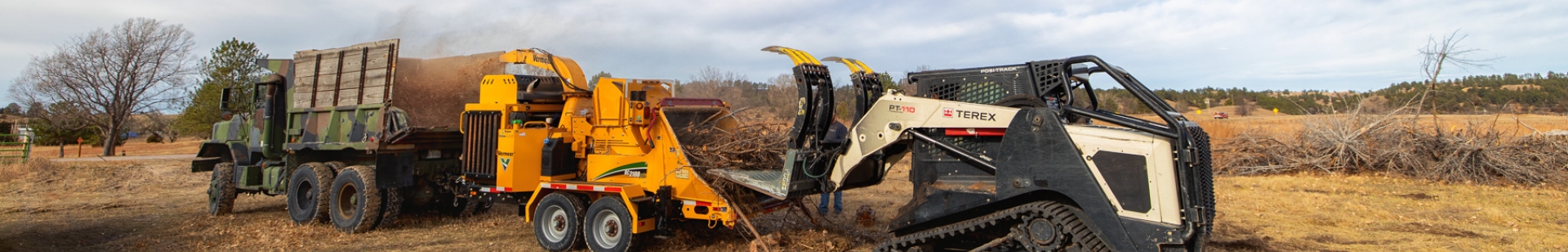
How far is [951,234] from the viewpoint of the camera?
218 inches

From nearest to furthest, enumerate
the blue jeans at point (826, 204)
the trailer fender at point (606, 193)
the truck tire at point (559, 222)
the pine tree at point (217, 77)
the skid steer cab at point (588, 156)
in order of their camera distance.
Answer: the trailer fender at point (606, 193)
the skid steer cab at point (588, 156)
the truck tire at point (559, 222)
the blue jeans at point (826, 204)
the pine tree at point (217, 77)

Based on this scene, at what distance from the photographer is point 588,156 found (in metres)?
8.38

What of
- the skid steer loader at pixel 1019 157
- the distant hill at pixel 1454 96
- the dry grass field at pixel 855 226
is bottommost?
the dry grass field at pixel 855 226

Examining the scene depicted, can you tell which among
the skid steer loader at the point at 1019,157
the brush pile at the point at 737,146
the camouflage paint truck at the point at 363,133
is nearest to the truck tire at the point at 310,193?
the camouflage paint truck at the point at 363,133

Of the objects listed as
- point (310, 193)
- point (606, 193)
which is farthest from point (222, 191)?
point (606, 193)

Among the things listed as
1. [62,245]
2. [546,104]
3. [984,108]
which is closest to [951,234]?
[984,108]

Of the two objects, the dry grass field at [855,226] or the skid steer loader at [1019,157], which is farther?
the dry grass field at [855,226]

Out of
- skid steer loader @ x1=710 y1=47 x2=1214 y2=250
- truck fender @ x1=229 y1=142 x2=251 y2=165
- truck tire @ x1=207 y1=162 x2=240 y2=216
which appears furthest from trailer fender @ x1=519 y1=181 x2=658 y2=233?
truck fender @ x1=229 y1=142 x2=251 y2=165

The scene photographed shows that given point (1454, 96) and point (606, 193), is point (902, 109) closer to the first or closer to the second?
point (606, 193)

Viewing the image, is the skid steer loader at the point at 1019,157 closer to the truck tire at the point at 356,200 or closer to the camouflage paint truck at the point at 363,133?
the camouflage paint truck at the point at 363,133

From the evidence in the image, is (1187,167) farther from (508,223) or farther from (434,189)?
(434,189)

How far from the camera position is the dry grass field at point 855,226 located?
8312 millimetres

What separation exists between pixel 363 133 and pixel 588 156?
11.6 feet

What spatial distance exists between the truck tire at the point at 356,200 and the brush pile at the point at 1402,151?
1489cm
